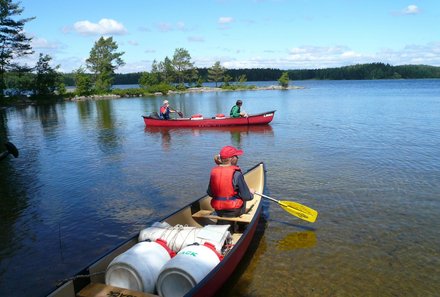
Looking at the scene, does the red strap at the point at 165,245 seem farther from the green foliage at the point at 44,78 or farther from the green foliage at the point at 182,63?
the green foliage at the point at 182,63

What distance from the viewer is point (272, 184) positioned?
11.7 metres

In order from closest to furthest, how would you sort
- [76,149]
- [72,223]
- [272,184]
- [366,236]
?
[366,236] < [72,223] < [272,184] < [76,149]

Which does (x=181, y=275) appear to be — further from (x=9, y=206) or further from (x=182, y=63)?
(x=182, y=63)

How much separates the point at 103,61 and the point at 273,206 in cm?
7586

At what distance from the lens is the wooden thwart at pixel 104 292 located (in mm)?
4914

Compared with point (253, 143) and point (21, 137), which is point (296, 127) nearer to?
point (253, 143)

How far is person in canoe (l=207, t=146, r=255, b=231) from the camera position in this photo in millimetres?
6992

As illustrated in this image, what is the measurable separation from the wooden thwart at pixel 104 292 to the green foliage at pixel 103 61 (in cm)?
7538

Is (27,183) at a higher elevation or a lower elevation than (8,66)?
lower

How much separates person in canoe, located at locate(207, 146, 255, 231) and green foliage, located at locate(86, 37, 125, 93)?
73.8 meters

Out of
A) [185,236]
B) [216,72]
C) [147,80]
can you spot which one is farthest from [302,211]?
[216,72]

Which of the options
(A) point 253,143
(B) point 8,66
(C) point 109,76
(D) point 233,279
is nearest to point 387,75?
(C) point 109,76

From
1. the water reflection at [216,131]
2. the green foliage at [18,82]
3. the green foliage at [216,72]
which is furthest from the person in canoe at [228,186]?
the green foliage at [216,72]

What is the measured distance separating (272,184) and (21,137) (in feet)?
59.9
